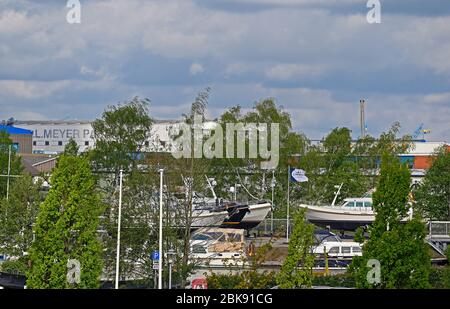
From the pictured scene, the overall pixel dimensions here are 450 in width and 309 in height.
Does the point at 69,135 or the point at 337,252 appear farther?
the point at 69,135

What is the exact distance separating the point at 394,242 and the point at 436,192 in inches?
920

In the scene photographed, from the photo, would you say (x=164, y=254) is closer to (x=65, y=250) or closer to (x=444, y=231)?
(x=65, y=250)

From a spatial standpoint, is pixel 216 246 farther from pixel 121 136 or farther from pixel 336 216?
pixel 336 216

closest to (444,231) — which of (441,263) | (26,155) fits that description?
(441,263)

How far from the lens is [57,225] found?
16312 mm

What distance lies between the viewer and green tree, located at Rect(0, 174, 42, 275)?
2398 cm

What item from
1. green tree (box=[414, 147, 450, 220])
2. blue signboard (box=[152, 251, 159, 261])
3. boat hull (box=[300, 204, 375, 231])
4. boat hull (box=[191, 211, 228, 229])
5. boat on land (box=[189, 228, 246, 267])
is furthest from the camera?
green tree (box=[414, 147, 450, 220])

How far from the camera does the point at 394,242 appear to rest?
15336mm

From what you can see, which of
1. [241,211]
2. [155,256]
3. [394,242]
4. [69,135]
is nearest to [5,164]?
[241,211]

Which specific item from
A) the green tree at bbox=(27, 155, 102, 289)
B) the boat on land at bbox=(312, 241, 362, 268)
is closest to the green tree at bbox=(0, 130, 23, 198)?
the boat on land at bbox=(312, 241, 362, 268)

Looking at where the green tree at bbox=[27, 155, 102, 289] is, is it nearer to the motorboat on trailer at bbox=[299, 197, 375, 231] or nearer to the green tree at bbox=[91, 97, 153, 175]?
the green tree at bbox=[91, 97, 153, 175]

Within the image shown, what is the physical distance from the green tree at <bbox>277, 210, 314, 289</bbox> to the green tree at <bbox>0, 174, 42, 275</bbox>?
26.9ft

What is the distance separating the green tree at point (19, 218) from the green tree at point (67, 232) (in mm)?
7266
